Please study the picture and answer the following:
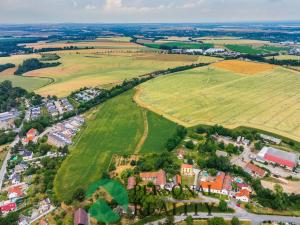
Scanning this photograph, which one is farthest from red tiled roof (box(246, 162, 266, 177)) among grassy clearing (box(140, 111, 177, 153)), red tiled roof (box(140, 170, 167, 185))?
grassy clearing (box(140, 111, 177, 153))

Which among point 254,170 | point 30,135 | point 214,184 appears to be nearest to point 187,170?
point 214,184

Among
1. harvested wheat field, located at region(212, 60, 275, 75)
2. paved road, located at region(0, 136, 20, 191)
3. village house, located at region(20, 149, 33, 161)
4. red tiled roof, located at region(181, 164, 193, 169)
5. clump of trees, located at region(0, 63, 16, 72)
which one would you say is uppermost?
harvested wheat field, located at region(212, 60, 275, 75)

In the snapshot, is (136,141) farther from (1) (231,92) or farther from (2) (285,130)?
(1) (231,92)

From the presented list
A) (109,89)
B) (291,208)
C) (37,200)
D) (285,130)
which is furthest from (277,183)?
(109,89)

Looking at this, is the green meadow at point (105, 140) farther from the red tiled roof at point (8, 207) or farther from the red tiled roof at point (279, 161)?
the red tiled roof at point (279, 161)

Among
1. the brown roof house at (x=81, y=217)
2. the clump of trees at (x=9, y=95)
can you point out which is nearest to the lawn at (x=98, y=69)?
the clump of trees at (x=9, y=95)

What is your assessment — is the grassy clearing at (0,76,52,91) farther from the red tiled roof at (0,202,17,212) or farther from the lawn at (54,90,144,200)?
the red tiled roof at (0,202,17,212)
